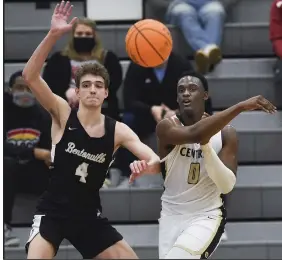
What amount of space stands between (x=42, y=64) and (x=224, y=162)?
1318 mm

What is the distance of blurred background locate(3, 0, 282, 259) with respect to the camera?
301 inches

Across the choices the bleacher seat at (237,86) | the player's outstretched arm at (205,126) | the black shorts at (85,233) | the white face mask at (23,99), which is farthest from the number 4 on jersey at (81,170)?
the bleacher seat at (237,86)

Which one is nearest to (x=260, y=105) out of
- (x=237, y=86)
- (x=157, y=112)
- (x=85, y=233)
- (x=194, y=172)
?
(x=194, y=172)

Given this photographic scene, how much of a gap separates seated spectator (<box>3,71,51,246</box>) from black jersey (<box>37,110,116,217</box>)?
2.05 metres

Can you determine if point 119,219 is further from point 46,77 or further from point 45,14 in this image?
point 45,14

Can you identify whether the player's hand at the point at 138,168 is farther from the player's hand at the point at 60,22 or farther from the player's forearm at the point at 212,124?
the player's hand at the point at 60,22

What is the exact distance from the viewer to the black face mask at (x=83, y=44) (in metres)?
7.97

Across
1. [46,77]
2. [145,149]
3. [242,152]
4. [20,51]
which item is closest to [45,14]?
[20,51]

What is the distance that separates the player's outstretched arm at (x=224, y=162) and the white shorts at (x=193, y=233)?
0.22 m

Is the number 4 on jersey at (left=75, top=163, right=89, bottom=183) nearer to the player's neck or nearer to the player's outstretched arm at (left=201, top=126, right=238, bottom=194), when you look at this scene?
the player's neck

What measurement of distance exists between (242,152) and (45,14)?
303 centimetres

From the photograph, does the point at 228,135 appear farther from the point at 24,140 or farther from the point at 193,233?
the point at 24,140

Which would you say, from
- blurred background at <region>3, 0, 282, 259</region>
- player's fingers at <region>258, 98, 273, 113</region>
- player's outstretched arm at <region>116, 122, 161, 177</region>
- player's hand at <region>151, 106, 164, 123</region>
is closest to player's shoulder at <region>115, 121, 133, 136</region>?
player's outstretched arm at <region>116, 122, 161, 177</region>

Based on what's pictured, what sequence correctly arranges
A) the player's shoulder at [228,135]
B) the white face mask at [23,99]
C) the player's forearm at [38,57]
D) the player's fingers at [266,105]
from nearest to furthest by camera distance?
the player's fingers at [266,105]
the player's forearm at [38,57]
the player's shoulder at [228,135]
the white face mask at [23,99]
